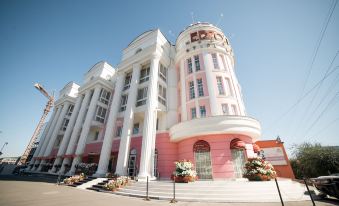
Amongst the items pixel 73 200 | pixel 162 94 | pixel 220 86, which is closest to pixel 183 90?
pixel 162 94

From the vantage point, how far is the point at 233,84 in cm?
1984

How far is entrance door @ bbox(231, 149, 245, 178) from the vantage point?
566 inches

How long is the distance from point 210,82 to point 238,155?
8.99 meters

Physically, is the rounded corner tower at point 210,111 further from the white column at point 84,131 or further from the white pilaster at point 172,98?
the white column at point 84,131

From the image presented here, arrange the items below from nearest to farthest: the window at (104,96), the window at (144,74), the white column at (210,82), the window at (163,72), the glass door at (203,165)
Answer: the glass door at (203,165)
the white column at (210,82)
the window at (144,74)
the window at (163,72)
the window at (104,96)

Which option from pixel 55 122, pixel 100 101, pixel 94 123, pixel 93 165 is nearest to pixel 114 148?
pixel 93 165

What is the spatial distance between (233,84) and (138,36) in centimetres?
1754

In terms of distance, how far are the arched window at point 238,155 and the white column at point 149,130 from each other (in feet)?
27.5

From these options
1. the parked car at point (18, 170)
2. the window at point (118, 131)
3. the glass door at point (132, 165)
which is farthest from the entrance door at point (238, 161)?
the parked car at point (18, 170)

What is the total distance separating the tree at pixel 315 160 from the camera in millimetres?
28734

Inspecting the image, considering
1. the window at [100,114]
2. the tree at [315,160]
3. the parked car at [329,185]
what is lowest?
the parked car at [329,185]

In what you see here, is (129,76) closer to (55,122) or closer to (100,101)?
(100,101)

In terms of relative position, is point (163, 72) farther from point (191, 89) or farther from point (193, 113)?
point (193, 113)

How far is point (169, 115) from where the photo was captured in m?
20.6
